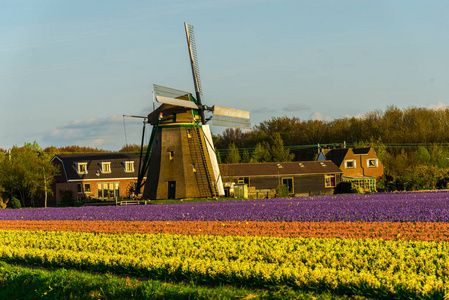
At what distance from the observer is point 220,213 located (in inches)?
1169

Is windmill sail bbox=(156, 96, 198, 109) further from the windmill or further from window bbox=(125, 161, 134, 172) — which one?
window bbox=(125, 161, 134, 172)

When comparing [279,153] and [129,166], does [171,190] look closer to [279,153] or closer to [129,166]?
[129,166]

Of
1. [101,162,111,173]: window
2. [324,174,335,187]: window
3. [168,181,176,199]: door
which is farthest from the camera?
[324,174,335,187]: window

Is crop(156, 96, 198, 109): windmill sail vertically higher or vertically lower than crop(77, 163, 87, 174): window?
higher

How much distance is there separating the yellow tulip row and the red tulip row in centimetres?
190

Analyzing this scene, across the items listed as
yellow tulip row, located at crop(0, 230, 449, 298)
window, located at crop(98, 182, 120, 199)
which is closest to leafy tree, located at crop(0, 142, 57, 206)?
window, located at crop(98, 182, 120, 199)

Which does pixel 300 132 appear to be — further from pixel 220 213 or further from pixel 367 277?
pixel 367 277

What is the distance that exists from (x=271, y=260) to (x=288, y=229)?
7.59 meters

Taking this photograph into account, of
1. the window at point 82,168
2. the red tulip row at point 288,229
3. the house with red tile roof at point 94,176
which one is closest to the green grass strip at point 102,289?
the red tulip row at point 288,229

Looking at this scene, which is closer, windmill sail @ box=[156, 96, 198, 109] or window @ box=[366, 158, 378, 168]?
windmill sail @ box=[156, 96, 198, 109]

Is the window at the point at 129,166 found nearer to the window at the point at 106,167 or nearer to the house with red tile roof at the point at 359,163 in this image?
the window at the point at 106,167

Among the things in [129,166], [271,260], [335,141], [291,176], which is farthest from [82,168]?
[335,141]

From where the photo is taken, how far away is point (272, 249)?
1641cm

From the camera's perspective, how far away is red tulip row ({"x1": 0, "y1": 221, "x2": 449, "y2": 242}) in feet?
63.6
